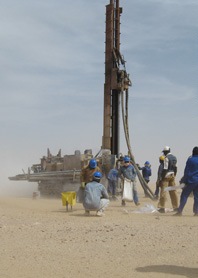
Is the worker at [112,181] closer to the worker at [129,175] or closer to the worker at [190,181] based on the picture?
the worker at [129,175]

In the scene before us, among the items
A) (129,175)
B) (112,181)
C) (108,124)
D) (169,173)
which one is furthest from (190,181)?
(108,124)

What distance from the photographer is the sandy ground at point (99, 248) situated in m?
5.81

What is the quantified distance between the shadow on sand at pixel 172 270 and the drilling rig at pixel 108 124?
46.3ft

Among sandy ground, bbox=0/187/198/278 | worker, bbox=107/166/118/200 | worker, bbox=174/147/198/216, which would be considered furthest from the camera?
worker, bbox=107/166/118/200

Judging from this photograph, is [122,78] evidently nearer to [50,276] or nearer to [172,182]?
[172,182]

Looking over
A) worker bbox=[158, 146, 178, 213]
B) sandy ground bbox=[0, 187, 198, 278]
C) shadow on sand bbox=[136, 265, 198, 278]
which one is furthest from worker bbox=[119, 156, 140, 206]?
shadow on sand bbox=[136, 265, 198, 278]

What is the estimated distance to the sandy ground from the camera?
581cm

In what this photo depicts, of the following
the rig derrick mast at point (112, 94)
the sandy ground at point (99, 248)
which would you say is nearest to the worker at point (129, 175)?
the sandy ground at point (99, 248)

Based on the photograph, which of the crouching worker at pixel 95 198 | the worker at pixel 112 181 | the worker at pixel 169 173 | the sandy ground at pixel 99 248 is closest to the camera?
the sandy ground at pixel 99 248

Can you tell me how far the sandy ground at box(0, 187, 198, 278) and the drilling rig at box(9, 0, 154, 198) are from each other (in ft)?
33.8

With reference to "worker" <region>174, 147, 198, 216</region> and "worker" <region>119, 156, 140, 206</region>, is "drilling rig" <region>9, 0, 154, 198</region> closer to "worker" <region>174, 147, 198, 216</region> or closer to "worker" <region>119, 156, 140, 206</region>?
"worker" <region>119, 156, 140, 206</region>

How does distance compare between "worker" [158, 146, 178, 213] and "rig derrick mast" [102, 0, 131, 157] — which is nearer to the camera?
"worker" [158, 146, 178, 213]

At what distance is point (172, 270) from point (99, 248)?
1559 millimetres

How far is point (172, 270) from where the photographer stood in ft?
18.9
